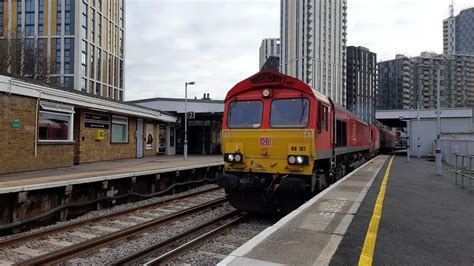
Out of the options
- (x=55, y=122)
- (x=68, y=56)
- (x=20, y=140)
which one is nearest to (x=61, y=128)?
(x=55, y=122)

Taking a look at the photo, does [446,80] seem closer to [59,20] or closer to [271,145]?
[271,145]

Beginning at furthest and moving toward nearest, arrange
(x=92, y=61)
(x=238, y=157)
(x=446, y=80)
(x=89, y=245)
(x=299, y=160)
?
(x=92, y=61), (x=446, y=80), (x=238, y=157), (x=299, y=160), (x=89, y=245)

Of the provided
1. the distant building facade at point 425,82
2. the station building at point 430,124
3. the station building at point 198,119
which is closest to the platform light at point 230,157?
the station building at point 198,119

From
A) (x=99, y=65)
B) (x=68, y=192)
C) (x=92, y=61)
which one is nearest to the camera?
(x=68, y=192)

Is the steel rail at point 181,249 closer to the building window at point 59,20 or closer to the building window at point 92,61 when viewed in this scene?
the building window at point 59,20

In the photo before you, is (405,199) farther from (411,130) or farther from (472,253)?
(411,130)

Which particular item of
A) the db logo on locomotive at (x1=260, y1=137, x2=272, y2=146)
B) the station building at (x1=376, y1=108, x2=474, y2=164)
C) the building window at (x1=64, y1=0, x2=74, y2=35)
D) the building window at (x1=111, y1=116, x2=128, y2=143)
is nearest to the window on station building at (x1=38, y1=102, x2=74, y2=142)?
the building window at (x1=111, y1=116, x2=128, y2=143)

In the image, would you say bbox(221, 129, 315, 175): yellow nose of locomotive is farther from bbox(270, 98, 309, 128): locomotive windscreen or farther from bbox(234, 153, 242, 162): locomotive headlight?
bbox(270, 98, 309, 128): locomotive windscreen

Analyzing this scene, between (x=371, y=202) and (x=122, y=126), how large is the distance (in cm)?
1595

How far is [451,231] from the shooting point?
20.1ft

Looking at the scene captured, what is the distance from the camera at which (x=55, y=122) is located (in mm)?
14992

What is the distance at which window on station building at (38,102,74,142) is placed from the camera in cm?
1412

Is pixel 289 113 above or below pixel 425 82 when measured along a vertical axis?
below

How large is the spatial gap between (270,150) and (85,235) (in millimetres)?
4576
